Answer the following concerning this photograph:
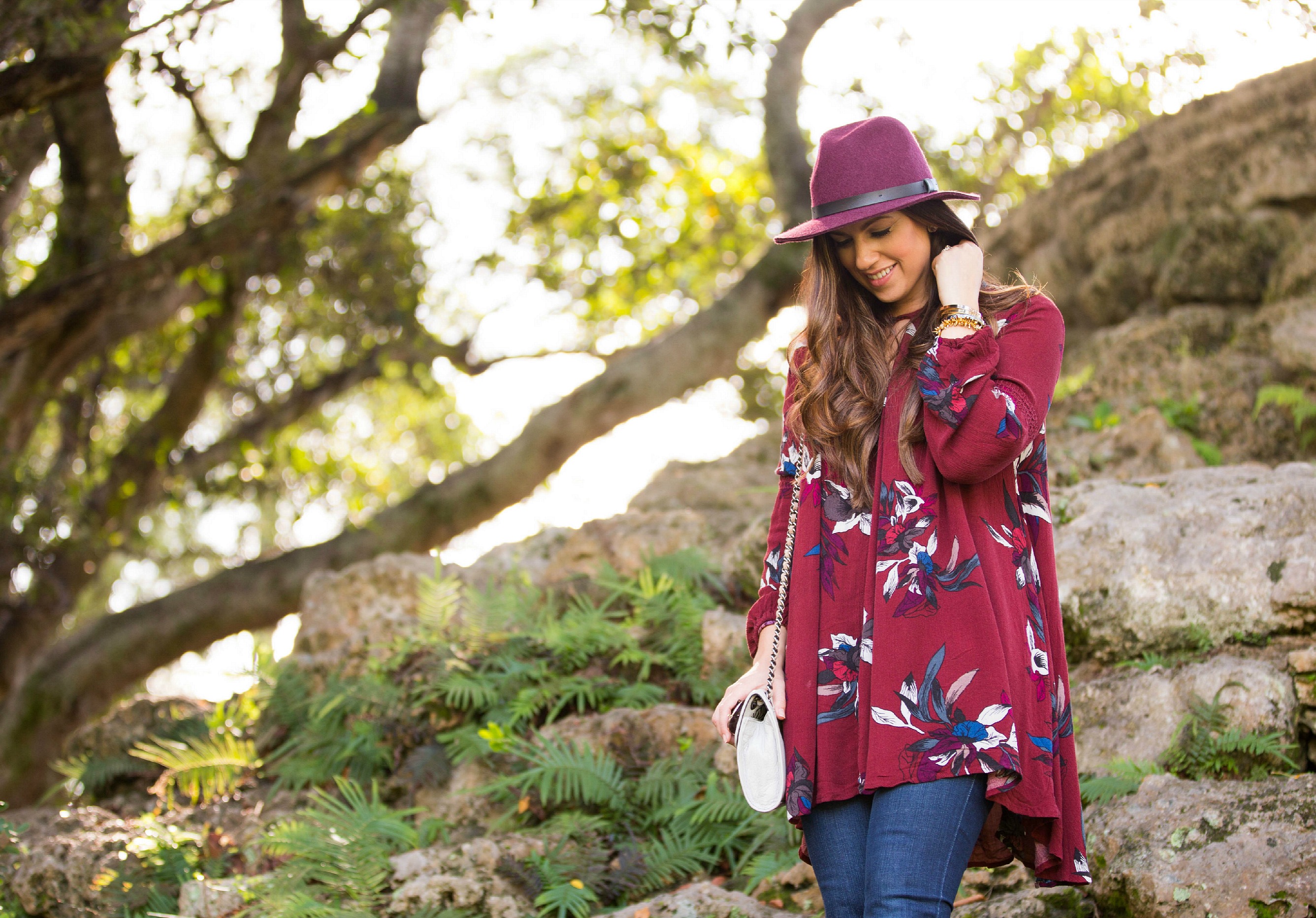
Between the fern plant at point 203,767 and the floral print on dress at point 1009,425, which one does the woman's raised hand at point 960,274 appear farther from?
the fern plant at point 203,767

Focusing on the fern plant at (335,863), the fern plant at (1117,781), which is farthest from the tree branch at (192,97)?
the fern plant at (1117,781)

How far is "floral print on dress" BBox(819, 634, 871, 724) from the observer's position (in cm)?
242

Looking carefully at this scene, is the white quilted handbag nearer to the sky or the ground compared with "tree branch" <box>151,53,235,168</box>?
nearer to the ground

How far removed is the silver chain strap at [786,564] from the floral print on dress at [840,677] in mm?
147

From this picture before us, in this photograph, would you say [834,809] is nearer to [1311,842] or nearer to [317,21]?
[1311,842]

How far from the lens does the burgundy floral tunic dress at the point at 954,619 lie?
88.2 inches

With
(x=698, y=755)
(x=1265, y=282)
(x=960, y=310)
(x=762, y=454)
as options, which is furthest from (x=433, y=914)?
(x=1265, y=282)

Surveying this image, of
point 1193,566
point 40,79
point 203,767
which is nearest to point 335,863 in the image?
point 203,767

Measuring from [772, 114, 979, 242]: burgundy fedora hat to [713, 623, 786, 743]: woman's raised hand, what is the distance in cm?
106

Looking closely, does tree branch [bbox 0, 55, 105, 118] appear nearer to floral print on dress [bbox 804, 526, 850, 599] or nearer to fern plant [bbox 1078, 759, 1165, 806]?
floral print on dress [bbox 804, 526, 850, 599]

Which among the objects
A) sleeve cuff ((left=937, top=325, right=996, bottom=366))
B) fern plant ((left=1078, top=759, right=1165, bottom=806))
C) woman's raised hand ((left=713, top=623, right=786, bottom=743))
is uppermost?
sleeve cuff ((left=937, top=325, right=996, bottom=366))

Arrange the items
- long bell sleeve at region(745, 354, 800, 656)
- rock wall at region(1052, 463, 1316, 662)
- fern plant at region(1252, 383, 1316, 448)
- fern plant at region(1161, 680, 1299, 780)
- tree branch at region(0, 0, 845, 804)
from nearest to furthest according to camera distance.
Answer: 1. long bell sleeve at region(745, 354, 800, 656)
2. fern plant at region(1161, 680, 1299, 780)
3. rock wall at region(1052, 463, 1316, 662)
4. fern plant at region(1252, 383, 1316, 448)
5. tree branch at region(0, 0, 845, 804)

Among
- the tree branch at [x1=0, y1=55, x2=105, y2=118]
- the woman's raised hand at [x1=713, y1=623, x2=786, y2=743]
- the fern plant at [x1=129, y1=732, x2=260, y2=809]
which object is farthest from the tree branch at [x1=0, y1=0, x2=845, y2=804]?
the woman's raised hand at [x1=713, y1=623, x2=786, y2=743]

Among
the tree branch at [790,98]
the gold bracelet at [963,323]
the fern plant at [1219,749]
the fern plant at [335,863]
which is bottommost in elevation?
the fern plant at [335,863]
